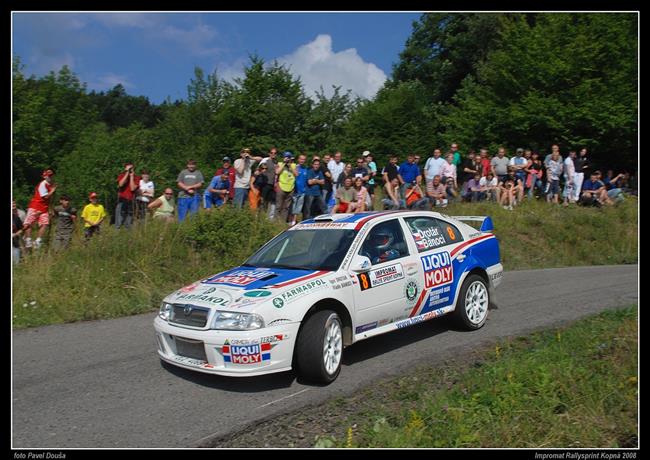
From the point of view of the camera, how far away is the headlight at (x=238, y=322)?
570 cm

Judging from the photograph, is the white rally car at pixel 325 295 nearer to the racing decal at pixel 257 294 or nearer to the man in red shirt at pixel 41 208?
the racing decal at pixel 257 294

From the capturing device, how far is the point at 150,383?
611 centimetres

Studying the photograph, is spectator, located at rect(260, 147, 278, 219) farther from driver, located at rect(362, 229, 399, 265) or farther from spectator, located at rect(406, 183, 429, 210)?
driver, located at rect(362, 229, 399, 265)

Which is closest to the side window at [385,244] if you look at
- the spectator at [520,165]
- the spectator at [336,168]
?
the spectator at [336,168]

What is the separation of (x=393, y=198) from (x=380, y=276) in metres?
9.64

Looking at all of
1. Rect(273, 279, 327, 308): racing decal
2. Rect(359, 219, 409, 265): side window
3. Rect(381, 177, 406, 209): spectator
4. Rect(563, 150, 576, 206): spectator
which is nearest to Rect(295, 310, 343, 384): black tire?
Rect(273, 279, 327, 308): racing decal

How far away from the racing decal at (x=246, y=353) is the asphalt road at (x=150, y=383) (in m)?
0.38

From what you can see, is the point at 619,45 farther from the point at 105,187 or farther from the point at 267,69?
the point at 105,187

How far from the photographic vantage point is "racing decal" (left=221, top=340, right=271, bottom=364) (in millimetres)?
5645

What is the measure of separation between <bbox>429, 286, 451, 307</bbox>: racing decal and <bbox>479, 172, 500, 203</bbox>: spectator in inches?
424

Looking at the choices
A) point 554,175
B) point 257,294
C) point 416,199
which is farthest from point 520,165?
point 257,294

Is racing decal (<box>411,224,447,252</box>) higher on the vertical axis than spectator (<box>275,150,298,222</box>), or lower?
lower

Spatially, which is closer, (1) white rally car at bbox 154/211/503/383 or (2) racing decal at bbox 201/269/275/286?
(1) white rally car at bbox 154/211/503/383

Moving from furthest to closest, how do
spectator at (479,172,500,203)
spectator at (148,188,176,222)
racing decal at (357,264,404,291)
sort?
spectator at (479,172,500,203)
spectator at (148,188,176,222)
racing decal at (357,264,404,291)
